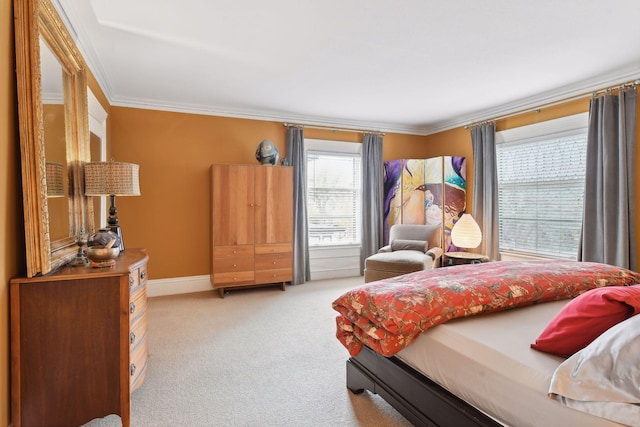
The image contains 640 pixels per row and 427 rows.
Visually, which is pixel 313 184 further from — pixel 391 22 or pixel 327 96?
pixel 391 22

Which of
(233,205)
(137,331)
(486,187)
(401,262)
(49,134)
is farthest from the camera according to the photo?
(486,187)

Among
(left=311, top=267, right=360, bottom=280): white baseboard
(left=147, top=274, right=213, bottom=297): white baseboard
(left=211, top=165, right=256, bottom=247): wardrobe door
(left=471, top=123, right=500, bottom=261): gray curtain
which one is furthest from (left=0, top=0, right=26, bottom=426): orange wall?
(left=471, top=123, right=500, bottom=261): gray curtain

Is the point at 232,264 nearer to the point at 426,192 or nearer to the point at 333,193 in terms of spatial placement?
the point at 333,193

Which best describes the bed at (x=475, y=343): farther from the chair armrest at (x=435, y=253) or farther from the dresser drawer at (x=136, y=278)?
the chair armrest at (x=435, y=253)

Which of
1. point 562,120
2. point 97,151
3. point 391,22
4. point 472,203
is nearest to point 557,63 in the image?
point 562,120

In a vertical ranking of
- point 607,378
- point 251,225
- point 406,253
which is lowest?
point 406,253

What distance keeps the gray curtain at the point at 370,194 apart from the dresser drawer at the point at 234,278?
6.45 feet

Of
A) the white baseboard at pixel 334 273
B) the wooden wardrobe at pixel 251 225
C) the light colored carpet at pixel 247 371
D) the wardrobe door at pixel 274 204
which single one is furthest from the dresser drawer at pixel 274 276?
the white baseboard at pixel 334 273

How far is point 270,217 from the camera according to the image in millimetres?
4637

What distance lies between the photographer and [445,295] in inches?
69.1

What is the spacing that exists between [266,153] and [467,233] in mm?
2896

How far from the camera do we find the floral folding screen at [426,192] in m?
5.24

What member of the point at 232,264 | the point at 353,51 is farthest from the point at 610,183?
the point at 232,264

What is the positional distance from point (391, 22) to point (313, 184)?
122 inches
